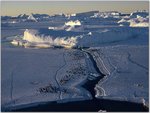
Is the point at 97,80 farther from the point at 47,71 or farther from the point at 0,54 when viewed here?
the point at 0,54

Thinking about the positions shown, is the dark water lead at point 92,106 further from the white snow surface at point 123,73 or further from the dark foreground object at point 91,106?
the white snow surface at point 123,73

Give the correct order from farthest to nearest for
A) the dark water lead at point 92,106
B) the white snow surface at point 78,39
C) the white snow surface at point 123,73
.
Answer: the white snow surface at point 78,39
the white snow surface at point 123,73
the dark water lead at point 92,106

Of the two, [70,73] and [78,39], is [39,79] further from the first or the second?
[78,39]

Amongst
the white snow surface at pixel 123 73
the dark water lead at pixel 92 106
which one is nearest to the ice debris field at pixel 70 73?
the white snow surface at pixel 123 73

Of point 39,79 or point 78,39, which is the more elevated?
point 39,79

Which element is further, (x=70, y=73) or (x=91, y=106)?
(x=70, y=73)

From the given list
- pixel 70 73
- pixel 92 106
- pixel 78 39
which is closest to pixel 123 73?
pixel 70 73

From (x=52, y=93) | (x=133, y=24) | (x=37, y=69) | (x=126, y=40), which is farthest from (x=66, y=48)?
(x=133, y=24)

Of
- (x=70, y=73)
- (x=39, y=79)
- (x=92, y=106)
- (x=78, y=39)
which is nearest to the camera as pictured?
(x=92, y=106)

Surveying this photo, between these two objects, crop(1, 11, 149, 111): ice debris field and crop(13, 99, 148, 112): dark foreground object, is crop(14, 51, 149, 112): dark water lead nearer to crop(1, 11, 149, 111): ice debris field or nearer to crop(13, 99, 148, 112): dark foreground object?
crop(13, 99, 148, 112): dark foreground object

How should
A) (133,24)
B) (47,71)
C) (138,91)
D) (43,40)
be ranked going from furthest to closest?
(133,24)
(43,40)
(47,71)
(138,91)

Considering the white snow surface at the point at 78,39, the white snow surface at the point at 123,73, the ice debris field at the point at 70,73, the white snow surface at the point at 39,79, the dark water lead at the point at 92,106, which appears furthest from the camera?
the white snow surface at the point at 78,39
